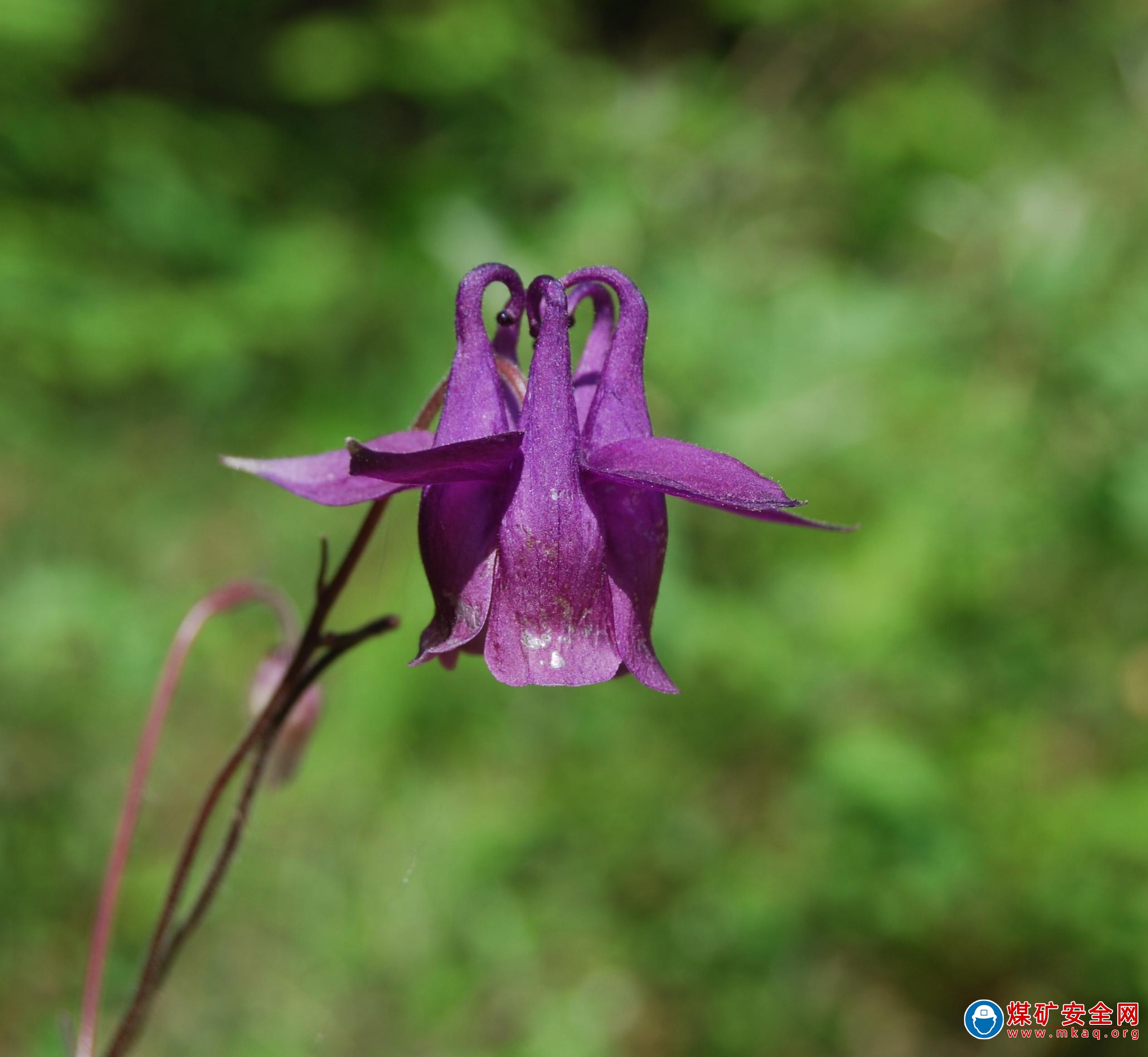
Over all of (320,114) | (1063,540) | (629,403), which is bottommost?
(629,403)

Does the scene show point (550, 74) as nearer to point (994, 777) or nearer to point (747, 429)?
point (747, 429)

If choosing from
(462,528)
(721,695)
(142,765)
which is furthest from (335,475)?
(721,695)

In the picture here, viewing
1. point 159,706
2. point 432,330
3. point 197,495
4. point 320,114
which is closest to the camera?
point 159,706

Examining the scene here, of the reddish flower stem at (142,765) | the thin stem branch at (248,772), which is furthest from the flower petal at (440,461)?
the reddish flower stem at (142,765)

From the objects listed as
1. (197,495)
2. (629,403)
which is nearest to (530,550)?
(629,403)

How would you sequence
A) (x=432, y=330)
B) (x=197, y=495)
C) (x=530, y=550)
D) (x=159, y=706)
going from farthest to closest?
(x=197, y=495), (x=432, y=330), (x=159, y=706), (x=530, y=550)

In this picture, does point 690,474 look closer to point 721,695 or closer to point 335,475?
point 335,475

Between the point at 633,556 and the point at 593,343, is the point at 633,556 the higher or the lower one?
the lower one
